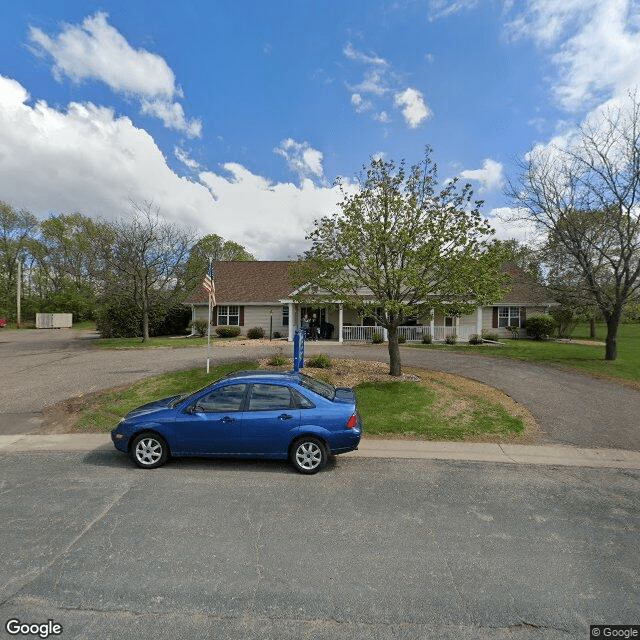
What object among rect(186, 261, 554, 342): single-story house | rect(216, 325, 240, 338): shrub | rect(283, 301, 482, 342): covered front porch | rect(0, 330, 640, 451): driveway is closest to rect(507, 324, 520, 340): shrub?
rect(186, 261, 554, 342): single-story house

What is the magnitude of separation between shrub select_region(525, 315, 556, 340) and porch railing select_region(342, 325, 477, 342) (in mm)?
5374

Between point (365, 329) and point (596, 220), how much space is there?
12.9 metres

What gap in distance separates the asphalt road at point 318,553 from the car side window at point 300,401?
1027mm

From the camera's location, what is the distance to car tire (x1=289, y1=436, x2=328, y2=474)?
570 centimetres

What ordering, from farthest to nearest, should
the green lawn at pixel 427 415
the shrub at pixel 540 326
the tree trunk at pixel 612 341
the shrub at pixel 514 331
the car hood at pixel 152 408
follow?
the shrub at pixel 514 331
the shrub at pixel 540 326
the tree trunk at pixel 612 341
the green lawn at pixel 427 415
the car hood at pixel 152 408

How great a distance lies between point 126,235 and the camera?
22.7m

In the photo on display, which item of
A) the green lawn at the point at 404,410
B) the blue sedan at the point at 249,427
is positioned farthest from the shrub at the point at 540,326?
the blue sedan at the point at 249,427

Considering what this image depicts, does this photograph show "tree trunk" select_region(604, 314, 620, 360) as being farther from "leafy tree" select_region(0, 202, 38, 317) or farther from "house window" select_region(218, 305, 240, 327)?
"leafy tree" select_region(0, 202, 38, 317)

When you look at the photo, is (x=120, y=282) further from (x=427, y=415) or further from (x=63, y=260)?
(x=63, y=260)

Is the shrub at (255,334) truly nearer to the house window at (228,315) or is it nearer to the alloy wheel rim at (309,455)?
the house window at (228,315)

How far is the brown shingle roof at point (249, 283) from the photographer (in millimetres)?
27469

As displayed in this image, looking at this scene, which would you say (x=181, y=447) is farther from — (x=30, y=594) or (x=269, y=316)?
(x=269, y=316)

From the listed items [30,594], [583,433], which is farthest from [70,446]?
[583,433]

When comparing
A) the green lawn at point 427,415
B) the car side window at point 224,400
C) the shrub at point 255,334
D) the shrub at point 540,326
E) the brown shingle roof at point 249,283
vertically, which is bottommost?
the green lawn at point 427,415
